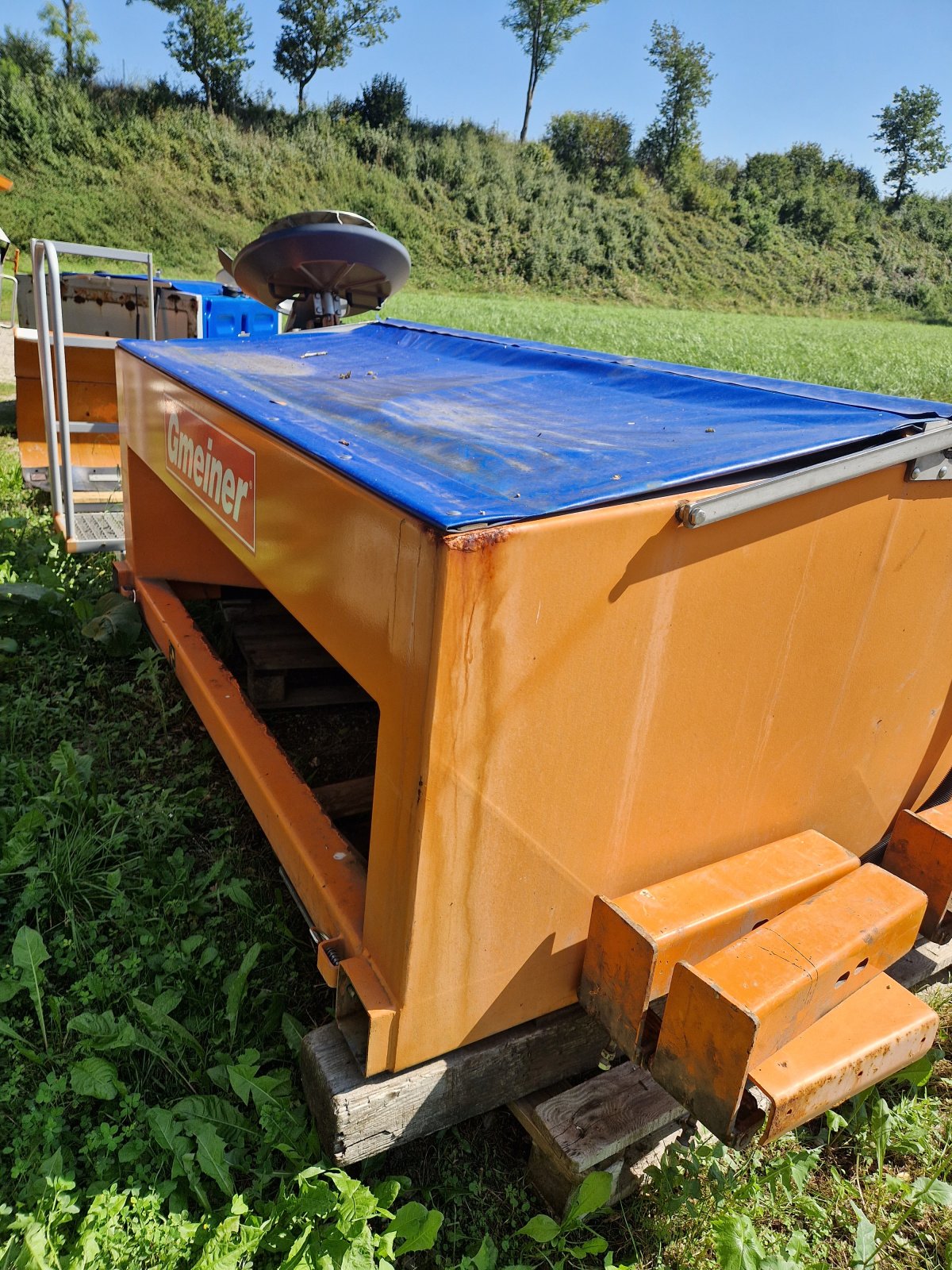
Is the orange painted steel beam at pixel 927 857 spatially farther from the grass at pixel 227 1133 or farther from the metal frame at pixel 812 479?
the metal frame at pixel 812 479

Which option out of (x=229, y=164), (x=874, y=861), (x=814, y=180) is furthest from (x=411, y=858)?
(x=814, y=180)

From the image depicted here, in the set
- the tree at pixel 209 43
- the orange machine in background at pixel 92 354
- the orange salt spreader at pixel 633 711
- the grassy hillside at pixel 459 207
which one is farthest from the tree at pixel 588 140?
the orange salt spreader at pixel 633 711

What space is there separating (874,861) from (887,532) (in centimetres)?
93

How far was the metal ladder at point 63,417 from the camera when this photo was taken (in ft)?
13.2

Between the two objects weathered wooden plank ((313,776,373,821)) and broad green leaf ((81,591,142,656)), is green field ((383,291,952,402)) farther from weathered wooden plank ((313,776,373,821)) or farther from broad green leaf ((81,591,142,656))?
weathered wooden plank ((313,776,373,821))

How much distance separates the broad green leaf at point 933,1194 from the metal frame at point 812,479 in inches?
54.3

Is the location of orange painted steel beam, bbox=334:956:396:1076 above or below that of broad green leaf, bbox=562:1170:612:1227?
above

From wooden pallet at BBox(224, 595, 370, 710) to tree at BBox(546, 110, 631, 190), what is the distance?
50942 millimetres

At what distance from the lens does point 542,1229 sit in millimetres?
1473

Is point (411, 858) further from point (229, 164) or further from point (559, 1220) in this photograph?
point (229, 164)

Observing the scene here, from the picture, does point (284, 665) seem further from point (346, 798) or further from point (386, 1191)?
point (386, 1191)

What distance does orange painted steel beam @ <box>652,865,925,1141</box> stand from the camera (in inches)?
50.5

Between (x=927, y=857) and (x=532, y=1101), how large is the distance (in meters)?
1.04

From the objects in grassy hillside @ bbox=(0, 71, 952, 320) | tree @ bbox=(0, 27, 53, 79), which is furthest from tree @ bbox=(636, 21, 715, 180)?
tree @ bbox=(0, 27, 53, 79)
